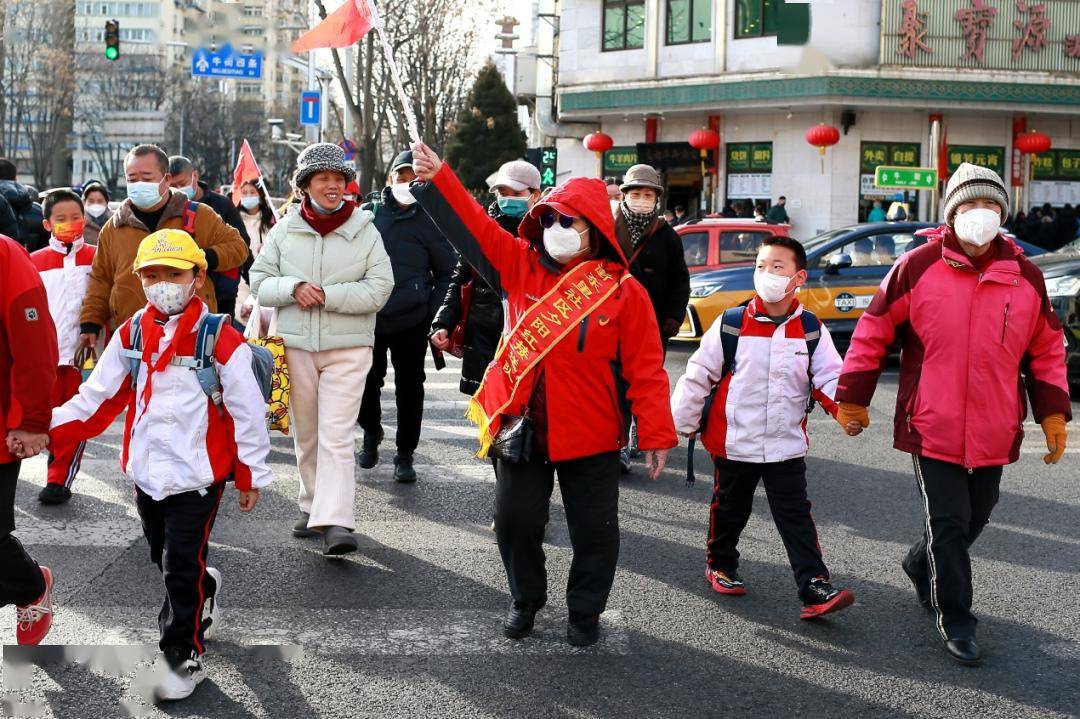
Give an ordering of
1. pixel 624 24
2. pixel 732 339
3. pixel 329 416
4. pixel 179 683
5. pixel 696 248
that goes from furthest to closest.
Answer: pixel 624 24 < pixel 696 248 < pixel 329 416 < pixel 732 339 < pixel 179 683

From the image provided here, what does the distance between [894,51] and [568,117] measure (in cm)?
857

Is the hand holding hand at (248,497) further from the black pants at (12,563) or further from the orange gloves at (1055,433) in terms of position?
the orange gloves at (1055,433)

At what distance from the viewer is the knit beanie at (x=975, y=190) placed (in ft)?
16.6

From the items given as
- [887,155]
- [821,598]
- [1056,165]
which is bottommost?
[821,598]

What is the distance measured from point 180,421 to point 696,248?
40.1 ft

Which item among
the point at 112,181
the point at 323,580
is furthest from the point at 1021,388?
the point at 112,181

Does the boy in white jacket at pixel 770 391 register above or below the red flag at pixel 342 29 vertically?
below

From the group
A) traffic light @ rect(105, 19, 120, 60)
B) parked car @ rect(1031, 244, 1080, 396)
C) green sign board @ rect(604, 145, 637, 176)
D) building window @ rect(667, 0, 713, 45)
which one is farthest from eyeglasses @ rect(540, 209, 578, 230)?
green sign board @ rect(604, 145, 637, 176)

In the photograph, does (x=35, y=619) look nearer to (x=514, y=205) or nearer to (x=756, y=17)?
(x=514, y=205)

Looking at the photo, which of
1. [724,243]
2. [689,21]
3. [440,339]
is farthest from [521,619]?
[689,21]

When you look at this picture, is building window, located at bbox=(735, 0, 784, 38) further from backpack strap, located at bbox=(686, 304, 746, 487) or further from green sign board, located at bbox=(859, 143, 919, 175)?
backpack strap, located at bbox=(686, 304, 746, 487)

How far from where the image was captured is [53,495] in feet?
24.3

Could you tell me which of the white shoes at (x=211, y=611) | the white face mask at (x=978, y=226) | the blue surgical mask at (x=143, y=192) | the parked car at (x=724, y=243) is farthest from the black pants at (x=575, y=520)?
the parked car at (x=724, y=243)

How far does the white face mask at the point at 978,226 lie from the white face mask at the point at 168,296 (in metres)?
2.93
